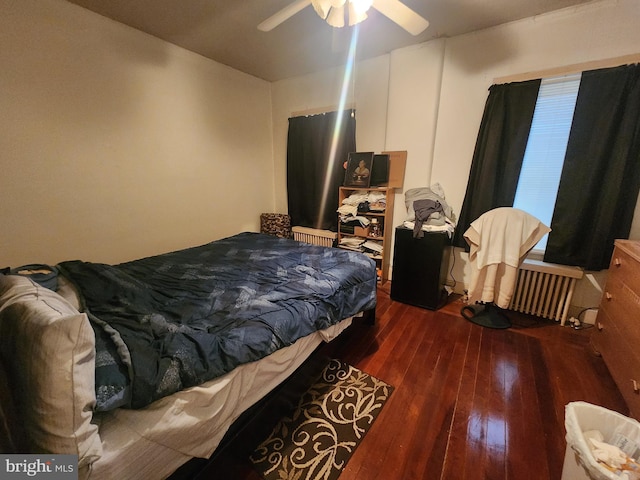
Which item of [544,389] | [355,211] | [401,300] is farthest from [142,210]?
[544,389]

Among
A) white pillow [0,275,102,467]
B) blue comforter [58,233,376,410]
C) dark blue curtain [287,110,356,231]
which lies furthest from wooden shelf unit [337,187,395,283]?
white pillow [0,275,102,467]

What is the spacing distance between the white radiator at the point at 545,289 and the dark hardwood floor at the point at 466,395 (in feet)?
0.35

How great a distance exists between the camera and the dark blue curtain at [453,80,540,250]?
228 centimetres

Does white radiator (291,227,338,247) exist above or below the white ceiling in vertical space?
below

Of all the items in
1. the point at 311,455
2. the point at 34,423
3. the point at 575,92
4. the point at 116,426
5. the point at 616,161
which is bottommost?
the point at 311,455

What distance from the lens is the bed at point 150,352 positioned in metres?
0.71

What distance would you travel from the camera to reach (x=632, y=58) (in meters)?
1.90

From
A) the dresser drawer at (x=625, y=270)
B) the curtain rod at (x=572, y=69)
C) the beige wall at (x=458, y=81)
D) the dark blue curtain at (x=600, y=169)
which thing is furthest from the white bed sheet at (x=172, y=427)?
the curtain rod at (x=572, y=69)

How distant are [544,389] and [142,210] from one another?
11.7 feet

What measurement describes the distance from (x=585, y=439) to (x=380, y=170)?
2.62 m

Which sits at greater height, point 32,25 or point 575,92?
point 32,25

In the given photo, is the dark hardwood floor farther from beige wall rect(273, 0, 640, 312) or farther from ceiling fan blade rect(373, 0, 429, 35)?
ceiling fan blade rect(373, 0, 429, 35)

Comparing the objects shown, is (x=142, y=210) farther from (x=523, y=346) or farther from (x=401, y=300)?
(x=523, y=346)

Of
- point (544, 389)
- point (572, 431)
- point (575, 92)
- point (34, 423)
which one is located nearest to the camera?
point (34, 423)
